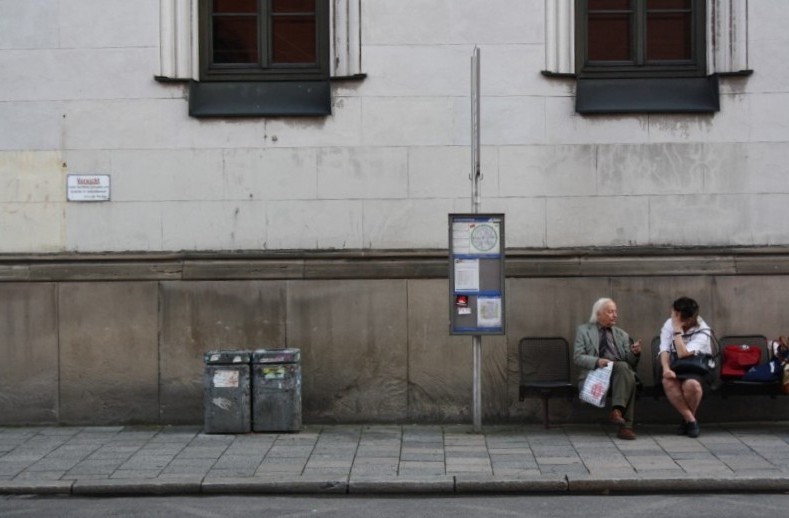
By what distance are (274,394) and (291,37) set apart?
4.11 meters

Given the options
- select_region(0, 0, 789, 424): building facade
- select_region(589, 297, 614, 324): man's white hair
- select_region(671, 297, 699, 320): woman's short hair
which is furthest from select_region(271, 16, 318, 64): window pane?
select_region(671, 297, 699, 320): woman's short hair

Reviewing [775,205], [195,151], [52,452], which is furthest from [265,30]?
[775,205]

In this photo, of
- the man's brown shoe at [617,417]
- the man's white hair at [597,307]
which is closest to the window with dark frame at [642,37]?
the man's white hair at [597,307]

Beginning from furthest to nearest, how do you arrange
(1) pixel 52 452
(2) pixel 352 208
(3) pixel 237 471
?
1. (2) pixel 352 208
2. (1) pixel 52 452
3. (3) pixel 237 471

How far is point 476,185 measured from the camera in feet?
34.1

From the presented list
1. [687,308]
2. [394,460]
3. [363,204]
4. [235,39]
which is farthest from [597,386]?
[235,39]

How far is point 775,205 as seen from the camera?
11.3 m

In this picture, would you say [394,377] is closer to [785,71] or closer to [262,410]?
[262,410]

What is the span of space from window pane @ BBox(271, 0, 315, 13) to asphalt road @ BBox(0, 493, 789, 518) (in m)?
5.90

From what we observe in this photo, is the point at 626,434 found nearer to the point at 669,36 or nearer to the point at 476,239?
the point at 476,239

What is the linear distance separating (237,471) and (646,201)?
5330 millimetres

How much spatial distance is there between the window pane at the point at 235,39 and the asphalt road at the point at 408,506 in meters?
5.45

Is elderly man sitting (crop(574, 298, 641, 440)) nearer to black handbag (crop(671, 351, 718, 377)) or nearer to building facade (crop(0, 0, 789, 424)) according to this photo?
black handbag (crop(671, 351, 718, 377))

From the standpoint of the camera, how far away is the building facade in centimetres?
1134
